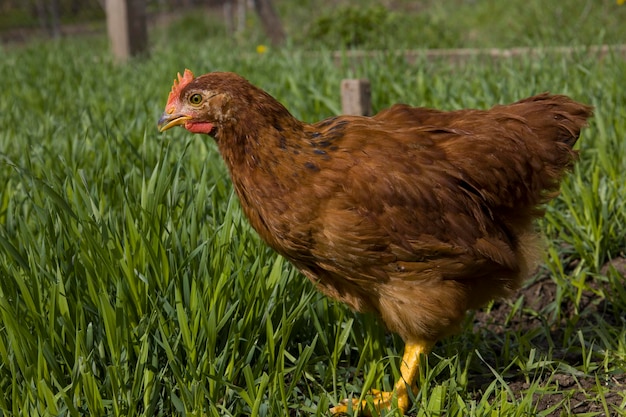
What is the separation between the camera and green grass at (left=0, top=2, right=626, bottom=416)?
1948mm

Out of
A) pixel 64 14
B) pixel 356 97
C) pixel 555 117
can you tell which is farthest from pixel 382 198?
pixel 64 14

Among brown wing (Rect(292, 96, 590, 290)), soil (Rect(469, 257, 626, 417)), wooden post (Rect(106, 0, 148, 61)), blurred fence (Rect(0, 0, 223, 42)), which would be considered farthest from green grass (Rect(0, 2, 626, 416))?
blurred fence (Rect(0, 0, 223, 42))

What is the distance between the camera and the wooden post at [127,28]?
7.02m

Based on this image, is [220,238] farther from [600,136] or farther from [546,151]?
[600,136]

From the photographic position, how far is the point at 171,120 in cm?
215

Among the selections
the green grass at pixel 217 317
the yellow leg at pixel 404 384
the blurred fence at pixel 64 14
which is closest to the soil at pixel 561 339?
the green grass at pixel 217 317

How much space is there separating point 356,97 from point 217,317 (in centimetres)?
185

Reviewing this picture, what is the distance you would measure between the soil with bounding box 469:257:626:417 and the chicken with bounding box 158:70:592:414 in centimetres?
37

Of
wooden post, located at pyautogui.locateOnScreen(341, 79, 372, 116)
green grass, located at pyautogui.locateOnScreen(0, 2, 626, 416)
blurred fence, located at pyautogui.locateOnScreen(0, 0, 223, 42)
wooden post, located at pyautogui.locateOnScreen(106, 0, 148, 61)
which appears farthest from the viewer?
blurred fence, located at pyautogui.locateOnScreen(0, 0, 223, 42)

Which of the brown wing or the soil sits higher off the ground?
the brown wing

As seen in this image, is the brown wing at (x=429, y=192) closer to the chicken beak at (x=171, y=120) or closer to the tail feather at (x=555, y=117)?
the tail feather at (x=555, y=117)

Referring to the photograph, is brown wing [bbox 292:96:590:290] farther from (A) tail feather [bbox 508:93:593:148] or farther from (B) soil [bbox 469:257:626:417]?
(B) soil [bbox 469:257:626:417]

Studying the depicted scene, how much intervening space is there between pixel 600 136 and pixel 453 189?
1616mm

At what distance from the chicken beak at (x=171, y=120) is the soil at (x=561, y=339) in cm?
127
